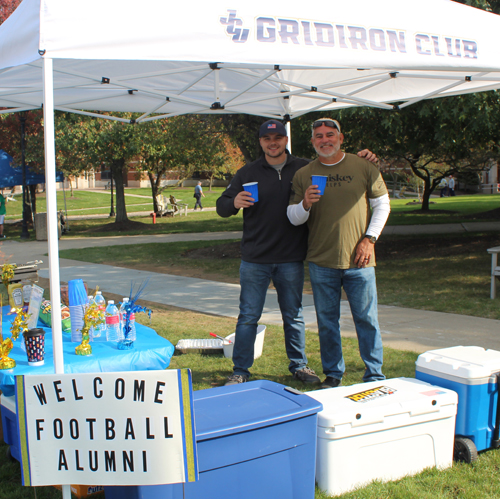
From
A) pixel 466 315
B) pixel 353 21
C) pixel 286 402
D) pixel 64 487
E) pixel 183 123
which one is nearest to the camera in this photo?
pixel 64 487

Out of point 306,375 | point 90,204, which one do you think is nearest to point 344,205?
point 306,375

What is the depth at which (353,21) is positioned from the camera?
3.35 m

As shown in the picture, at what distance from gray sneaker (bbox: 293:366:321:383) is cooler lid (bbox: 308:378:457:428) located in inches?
42.6

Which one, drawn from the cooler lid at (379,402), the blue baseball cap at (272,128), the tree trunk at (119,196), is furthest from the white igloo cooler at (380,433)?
the tree trunk at (119,196)

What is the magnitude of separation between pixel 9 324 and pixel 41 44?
7.30 ft

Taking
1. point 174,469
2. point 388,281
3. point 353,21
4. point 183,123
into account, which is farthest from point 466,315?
point 183,123

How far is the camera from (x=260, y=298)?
4.22 meters

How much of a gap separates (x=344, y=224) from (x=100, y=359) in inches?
72.8

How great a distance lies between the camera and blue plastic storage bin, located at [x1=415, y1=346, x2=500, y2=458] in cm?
308

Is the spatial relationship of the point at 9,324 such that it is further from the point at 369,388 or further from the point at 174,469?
the point at 369,388

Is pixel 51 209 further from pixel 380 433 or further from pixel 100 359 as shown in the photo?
pixel 380 433

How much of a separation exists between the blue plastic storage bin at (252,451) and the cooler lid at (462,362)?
3.35 ft

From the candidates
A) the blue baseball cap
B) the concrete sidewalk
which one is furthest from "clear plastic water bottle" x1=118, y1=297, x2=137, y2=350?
the concrete sidewalk

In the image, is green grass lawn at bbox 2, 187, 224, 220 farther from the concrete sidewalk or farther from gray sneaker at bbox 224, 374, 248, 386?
gray sneaker at bbox 224, 374, 248, 386
